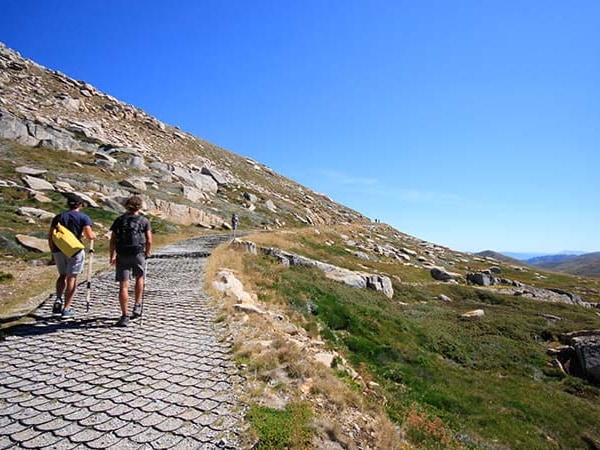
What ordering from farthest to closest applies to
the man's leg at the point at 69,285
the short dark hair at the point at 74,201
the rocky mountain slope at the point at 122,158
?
the rocky mountain slope at the point at 122,158, the man's leg at the point at 69,285, the short dark hair at the point at 74,201

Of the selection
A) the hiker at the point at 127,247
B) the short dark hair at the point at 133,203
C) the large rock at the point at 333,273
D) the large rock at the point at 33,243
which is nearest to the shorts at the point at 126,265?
the hiker at the point at 127,247

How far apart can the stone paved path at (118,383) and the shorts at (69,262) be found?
1404 mm

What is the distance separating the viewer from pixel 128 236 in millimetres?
9180

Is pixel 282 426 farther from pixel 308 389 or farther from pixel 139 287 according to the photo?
pixel 139 287

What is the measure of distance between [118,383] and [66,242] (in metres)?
4.72

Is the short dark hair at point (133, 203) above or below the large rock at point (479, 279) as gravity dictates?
above

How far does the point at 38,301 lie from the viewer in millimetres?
11602

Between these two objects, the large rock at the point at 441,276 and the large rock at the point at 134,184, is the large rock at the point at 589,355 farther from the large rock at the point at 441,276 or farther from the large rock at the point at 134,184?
the large rock at the point at 134,184

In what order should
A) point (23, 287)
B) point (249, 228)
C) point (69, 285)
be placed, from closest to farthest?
point (69, 285), point (23, 287), point (249, 228)

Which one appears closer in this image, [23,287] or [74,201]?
[74,201]

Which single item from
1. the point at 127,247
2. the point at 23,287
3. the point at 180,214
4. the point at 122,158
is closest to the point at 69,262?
the point at 127,247

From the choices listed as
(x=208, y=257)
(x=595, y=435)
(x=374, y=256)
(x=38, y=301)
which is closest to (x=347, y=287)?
(x=208, y=257)

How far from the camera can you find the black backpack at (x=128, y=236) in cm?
918

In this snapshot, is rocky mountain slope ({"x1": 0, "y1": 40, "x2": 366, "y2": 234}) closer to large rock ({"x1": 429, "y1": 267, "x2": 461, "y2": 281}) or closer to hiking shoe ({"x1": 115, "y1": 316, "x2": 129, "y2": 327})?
large rock ({"x1": 429, "y1": 267, "x2": 461, "y2": 281})
